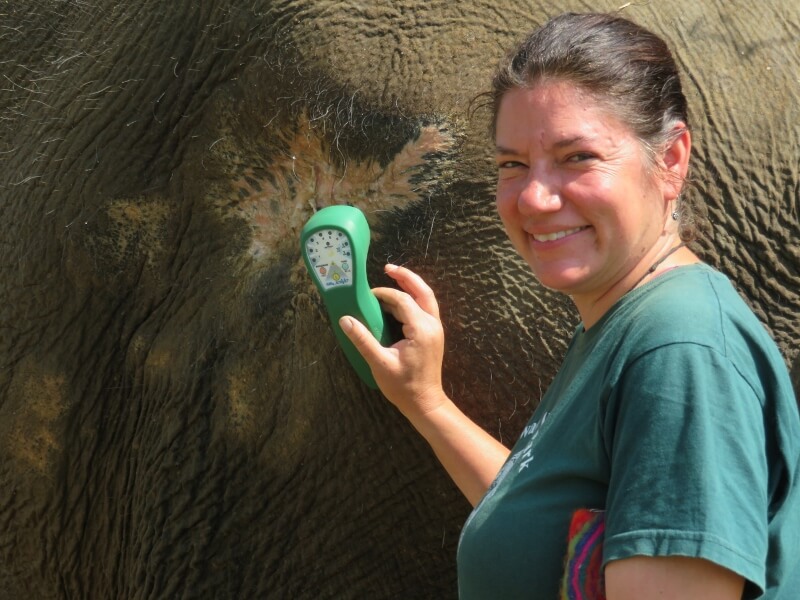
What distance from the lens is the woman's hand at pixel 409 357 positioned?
204cm

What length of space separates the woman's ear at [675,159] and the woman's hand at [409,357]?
0.58 metres

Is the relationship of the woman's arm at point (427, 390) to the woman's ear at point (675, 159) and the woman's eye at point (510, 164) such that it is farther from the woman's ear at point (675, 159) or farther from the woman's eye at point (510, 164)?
the woman's ear at point (675, 159)

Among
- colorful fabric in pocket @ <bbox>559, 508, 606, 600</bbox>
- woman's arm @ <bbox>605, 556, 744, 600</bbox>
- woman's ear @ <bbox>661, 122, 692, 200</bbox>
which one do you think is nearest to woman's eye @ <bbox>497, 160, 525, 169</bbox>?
woman's ear @ <bbox>661, 122, 692, 200</bbox>

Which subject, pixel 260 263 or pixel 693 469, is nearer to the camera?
pixel 693 469

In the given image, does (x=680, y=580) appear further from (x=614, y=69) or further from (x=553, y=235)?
(x=614, y=69)

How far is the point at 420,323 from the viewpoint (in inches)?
81.3

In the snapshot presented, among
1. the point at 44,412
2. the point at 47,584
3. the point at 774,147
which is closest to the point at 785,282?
the point at 774,147

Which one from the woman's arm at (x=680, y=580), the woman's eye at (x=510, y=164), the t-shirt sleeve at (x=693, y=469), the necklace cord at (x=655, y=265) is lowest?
the woman's arm at (x=680, y=580)

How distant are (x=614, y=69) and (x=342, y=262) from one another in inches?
26.4

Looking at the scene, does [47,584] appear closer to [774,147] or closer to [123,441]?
[123,441]

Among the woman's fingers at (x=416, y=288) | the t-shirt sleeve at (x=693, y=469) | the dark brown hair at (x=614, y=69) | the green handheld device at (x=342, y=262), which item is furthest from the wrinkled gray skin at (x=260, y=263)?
the t-shirt sleeve at (x=693, y=469)

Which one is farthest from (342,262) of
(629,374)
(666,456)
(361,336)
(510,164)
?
(666,456)

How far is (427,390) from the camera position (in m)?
2.06

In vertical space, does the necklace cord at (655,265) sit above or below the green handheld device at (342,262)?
below
